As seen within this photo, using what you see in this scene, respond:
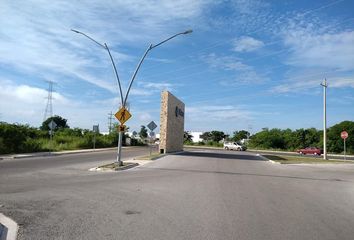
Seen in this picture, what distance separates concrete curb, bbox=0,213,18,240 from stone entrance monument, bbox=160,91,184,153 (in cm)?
3990

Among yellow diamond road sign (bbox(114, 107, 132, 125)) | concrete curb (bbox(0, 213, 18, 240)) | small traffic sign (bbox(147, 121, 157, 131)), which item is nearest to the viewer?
concrete curb (bbox(0, 213, 18, 240))

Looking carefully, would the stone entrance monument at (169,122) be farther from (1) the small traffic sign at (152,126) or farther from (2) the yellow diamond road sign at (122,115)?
(2) the yellow diamond road sign at (122,115)

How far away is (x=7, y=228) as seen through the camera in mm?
8398

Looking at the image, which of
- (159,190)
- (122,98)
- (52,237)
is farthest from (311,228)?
(122,98)

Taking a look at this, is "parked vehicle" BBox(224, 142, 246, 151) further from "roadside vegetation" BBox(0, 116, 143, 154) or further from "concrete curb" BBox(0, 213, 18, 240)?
"concrete curb" BBox(0, 213, 18, 240)

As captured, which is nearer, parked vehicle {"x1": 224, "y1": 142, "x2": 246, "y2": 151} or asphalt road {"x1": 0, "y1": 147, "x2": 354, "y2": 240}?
asphalt road {"x1": 0, "y1": 147, "x2": 354, "y2": 240}

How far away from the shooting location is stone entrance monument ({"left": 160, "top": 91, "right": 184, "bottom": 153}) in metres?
49.3

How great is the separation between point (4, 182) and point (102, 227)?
907 centimetres

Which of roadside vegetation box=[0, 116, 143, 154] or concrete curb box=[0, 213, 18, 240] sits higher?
roadside vegetation box=[0, 116, 143, 154]

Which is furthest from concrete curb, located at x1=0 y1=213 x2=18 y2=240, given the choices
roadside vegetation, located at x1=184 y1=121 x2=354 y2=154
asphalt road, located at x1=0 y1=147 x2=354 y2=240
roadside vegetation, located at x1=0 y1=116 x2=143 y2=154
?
roadside vegetation, located at x1=184 y1=121 x2=354 y2=154

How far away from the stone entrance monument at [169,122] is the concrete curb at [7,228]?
131ft

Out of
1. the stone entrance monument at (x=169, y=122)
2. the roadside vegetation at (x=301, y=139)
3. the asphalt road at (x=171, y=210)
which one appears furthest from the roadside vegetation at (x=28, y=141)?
the roadside vegetation at (x=301, y=139)

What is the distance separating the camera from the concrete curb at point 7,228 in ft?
25.6

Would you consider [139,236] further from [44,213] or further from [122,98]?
[122,98]
